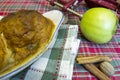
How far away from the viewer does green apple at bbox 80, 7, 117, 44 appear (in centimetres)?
46

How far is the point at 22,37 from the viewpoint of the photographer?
38cm

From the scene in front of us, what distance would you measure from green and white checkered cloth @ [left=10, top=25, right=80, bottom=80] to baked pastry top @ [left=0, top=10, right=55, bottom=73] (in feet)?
0.12

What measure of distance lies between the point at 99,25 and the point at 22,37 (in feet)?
0.61

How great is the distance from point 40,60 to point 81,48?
0.12m

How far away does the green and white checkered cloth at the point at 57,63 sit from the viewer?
0.38 m

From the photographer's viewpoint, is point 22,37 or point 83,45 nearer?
point 22,37

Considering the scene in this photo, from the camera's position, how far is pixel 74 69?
0.42 metres

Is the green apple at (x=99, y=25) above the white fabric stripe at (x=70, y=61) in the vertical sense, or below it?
above

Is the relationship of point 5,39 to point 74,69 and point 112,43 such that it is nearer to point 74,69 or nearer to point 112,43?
point 74,69

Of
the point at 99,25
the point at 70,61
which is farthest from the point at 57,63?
the point at 99,25

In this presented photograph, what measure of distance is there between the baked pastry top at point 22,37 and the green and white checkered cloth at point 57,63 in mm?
37

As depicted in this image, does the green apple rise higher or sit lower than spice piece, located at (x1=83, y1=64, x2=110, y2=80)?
higher

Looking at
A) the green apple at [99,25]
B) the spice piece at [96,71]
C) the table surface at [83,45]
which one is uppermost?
the green apple at [99,25]

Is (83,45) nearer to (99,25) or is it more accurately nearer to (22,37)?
(99,25)
